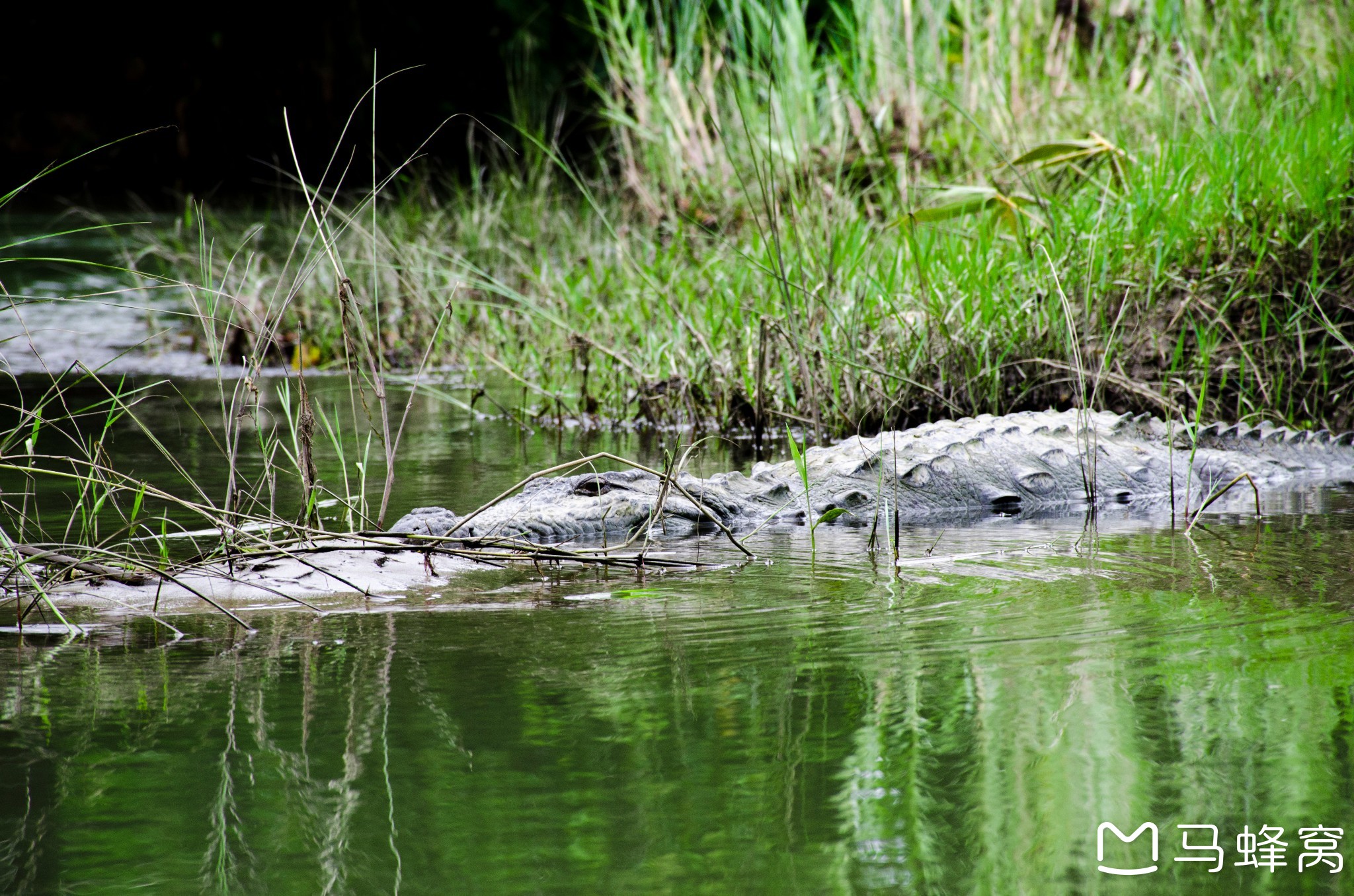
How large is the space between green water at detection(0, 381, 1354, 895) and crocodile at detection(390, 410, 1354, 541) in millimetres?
514

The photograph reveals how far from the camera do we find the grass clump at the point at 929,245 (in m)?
4.09

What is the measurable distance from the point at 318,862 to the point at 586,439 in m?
3.13

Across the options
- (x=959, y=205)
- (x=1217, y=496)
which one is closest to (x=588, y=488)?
(x=1217, y=496)

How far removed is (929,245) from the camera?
446 centimetres

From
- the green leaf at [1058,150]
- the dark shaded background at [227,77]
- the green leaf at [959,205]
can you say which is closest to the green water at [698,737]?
the green leaf at [959,205]

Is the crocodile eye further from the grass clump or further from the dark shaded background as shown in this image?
the dark shaded background

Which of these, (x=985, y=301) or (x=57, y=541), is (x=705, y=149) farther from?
(x=57, y=541)

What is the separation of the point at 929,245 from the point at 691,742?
312cm

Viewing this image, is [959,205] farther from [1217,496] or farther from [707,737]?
[707,737]

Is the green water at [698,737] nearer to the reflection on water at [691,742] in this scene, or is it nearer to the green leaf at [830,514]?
the reflection on water at [691,742]

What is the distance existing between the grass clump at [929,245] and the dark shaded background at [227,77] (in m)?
9.77

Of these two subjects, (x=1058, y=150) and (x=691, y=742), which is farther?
(x=1058, y=150)

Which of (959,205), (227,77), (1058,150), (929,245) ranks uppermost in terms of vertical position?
(227,77)

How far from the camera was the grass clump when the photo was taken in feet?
13.4
